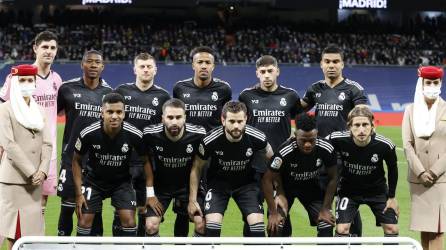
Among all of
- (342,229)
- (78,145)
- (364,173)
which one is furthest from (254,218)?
(78,145)

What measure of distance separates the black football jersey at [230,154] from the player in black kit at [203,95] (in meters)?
0.91

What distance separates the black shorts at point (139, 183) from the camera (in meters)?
8.92

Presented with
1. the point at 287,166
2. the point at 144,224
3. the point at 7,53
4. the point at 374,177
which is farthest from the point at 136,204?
the point at 7,53

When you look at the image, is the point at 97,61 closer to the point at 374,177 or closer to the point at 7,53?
the point at 374,177

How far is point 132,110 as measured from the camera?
9.05 meters

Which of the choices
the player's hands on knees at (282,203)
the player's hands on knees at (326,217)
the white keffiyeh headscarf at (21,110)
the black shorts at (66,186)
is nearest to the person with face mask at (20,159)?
the white keffiyeh headscarf at (21,110)

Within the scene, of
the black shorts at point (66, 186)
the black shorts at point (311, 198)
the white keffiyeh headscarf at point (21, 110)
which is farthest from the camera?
the black shorts at point (66, 186)

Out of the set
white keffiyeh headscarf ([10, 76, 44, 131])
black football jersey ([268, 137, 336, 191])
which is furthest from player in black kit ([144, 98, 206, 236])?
white keffiyeh headscarf ([10, 76, 44, 131])

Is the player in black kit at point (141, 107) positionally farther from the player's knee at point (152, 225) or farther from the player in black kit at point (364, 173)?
the player in black kit at point (364, 173)

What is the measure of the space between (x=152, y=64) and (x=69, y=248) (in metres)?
3.76

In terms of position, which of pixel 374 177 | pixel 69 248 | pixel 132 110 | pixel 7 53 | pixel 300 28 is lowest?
pixel 69 248

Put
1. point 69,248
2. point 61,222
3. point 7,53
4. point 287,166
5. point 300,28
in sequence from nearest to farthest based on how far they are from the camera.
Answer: point 69,248 → point 287,166 → point 61,222 → point 7,53 → point 300,28

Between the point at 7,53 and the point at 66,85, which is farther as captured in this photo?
the point at 7,53

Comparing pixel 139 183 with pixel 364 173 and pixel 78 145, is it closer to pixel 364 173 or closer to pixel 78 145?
pixel 78 145
